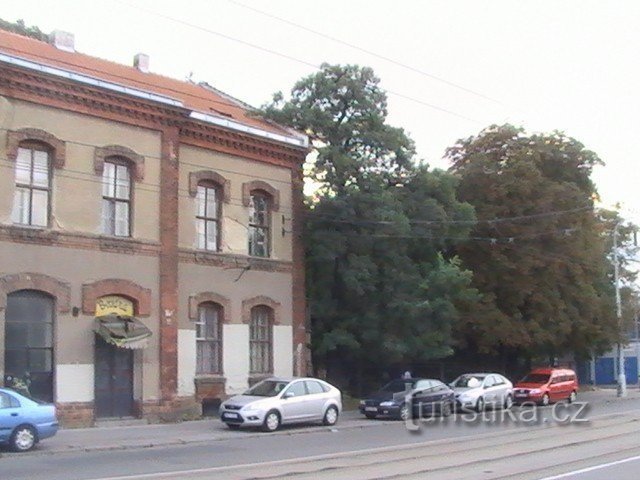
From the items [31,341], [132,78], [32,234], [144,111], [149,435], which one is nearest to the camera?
[149,435]

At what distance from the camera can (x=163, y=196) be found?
1041 inches

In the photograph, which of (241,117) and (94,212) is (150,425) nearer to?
(94,212)

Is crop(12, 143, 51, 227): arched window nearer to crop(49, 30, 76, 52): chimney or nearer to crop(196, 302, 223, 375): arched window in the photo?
crop(196, 302, 223, 375): arched window

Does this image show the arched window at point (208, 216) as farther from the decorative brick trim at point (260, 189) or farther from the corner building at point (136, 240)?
the decorative brick trim at point (260, 189)

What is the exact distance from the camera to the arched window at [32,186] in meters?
23.3

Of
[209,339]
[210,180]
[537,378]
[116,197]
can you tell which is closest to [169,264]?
[116,197]

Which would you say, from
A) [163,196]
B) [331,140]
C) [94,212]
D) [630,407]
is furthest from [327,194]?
[630,407]

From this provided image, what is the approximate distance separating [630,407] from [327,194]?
Result: 47.5 ft

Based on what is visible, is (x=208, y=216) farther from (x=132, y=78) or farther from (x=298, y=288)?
(x=132, y=78)

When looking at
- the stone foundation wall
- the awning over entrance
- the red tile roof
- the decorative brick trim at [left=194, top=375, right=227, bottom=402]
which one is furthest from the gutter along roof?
the stone foundation wall

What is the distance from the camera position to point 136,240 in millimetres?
25641

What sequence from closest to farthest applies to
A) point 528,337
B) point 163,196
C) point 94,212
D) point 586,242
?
point 94,212
point 163,196
point 528,337
point 586,242

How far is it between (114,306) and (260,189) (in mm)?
7110

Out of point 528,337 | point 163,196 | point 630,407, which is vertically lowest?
point 630,407
